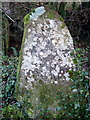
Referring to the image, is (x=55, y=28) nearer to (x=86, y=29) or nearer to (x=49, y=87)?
(x=49, y=87)

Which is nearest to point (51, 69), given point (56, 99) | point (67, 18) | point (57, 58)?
point (57, 58)

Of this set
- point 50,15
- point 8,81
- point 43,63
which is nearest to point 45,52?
point 43,63

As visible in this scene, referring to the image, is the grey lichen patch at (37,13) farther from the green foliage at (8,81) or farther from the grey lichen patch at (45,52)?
the green foliage at (8,81)

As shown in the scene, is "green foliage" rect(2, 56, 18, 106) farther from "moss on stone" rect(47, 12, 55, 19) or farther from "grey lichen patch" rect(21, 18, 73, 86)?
"moss on stone" rect(47, 12, 55, 19)

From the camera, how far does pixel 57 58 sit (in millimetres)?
3045

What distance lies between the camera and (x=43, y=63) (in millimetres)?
3043

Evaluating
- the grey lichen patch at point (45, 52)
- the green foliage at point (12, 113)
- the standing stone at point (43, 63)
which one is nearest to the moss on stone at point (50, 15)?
the standing stone at point (43, 63)

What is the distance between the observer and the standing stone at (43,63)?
2.97 metres

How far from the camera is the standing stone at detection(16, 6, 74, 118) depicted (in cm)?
297

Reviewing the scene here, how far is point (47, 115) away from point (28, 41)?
121cm

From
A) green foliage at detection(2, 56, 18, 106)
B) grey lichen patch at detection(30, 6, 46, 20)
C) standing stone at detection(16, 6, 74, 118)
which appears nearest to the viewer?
standing stone at detection(16, 6, 74, 118)

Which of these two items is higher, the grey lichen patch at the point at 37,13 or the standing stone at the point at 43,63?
the grey lichen patch at the point at 37,13

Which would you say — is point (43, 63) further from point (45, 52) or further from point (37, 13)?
point (37, 13)

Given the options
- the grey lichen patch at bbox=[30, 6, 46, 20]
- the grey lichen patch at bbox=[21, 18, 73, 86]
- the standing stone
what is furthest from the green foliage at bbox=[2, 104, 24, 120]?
the grey lichen patch at bbox=[30, 6, 46, 20]
